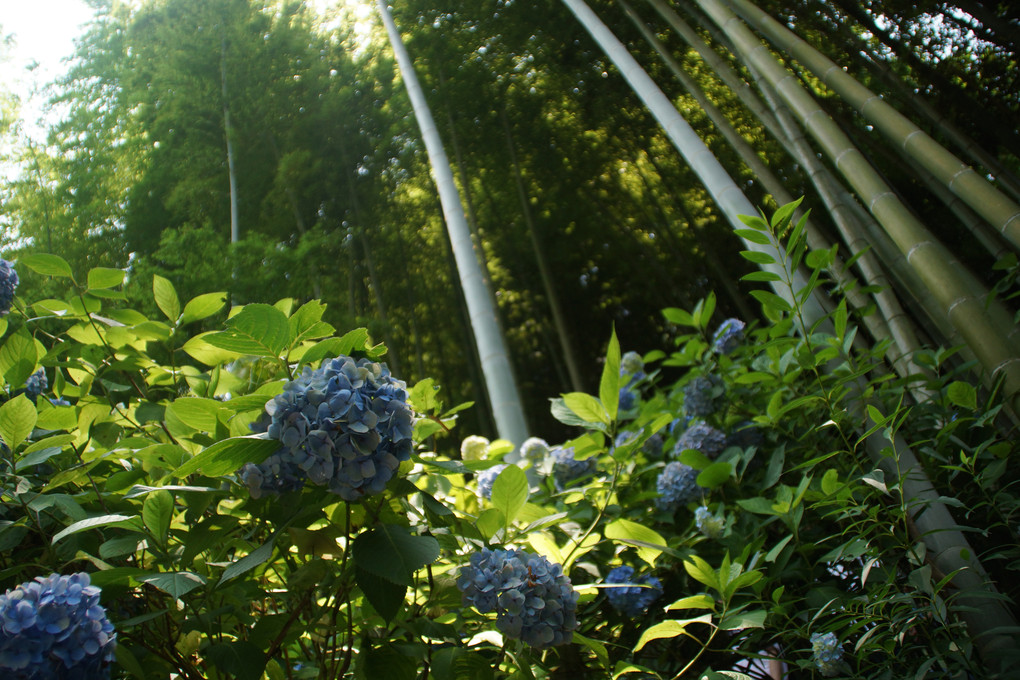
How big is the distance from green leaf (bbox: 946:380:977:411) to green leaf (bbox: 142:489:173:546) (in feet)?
2.92

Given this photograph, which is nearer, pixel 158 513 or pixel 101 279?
pixel 158 513

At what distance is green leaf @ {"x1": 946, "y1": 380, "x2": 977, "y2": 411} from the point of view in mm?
787

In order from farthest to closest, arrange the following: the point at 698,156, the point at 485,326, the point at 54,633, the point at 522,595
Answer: the point at 485,326, the point at 698,156, the point at 522,595, the point at 54,633

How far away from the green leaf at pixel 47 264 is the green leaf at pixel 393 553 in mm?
462

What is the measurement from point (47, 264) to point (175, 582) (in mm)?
414

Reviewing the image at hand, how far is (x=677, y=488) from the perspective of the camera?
970 millimetres

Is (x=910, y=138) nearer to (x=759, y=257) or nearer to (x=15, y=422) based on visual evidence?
(x=759, y=257)

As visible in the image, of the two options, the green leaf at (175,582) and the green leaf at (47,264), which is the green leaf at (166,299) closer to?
the green leaf at (47,264)

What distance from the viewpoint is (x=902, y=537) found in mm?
686

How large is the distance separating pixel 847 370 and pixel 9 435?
3.22 ft

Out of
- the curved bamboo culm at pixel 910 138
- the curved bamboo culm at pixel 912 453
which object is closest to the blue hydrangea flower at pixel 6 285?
the curved bamboo culm at pixel 912 453

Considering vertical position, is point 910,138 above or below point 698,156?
below

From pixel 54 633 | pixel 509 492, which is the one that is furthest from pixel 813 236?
pixel 54 633

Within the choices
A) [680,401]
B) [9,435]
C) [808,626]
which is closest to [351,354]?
[9,435]
